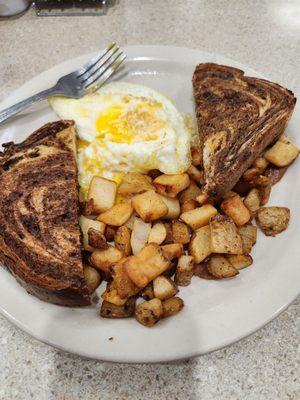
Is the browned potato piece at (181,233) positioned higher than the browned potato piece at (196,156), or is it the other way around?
the browned potato piece at (196,156)

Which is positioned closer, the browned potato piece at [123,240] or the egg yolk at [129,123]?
the browned potato piece at [123,240]

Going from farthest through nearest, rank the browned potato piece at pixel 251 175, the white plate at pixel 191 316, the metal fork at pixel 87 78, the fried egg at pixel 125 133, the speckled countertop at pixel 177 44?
the metal fork at pixel 87 78 → the fried egg at pixel 125 133 → the browned potato piece at pixel 251 175 → the speckled countertop at pixel 177 44 → the white plate at pixel 191 316

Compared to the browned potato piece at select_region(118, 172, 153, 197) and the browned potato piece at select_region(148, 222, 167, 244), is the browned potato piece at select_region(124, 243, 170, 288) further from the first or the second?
the browned potato piece at select_region(118, 172, 153, 197)

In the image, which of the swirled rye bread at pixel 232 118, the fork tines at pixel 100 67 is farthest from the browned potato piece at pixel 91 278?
the fork tines at pixel 100 67

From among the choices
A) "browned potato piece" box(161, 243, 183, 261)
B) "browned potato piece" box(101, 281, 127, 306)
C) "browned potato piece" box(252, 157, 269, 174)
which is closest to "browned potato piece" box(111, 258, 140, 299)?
"browned potato piece" box(101, 281, 127, 306)

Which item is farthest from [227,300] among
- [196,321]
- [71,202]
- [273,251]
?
[71,202]

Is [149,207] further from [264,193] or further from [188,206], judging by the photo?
[264,193]

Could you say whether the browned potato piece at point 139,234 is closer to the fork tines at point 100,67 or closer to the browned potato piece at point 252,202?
the browned potato piece at point 252,202
